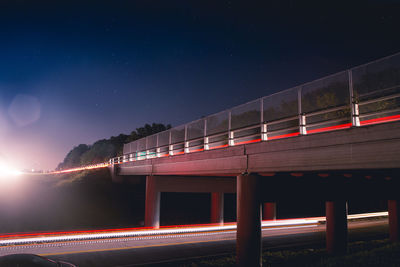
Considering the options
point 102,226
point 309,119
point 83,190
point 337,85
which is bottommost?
point 102,226

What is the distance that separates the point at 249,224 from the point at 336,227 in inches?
268

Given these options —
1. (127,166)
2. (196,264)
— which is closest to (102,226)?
(127,166)

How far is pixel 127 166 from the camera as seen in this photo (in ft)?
102

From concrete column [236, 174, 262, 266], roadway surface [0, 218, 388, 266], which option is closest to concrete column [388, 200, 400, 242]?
roadway surface [0, 218, 388, 266]

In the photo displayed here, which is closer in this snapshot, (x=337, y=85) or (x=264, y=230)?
(x=337, y=85)

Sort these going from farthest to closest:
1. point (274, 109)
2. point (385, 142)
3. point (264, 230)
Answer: point (264, 230), point (274, 109), point (385, 142)

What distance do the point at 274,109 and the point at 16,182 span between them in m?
31.4

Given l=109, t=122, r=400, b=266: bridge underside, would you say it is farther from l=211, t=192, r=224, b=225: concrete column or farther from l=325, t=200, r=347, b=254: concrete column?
l=211, t=192, r=224, b=225: concrete column

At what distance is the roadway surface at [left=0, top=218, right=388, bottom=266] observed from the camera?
13734 mm

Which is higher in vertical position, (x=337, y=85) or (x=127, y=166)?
(x=337, y=85)

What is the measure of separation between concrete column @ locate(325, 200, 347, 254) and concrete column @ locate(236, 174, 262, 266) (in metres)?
6.18

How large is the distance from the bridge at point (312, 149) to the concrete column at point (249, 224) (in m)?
0.04

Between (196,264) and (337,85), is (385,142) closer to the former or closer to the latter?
(337,85)

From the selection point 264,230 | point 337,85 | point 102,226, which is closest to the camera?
point 337,85
